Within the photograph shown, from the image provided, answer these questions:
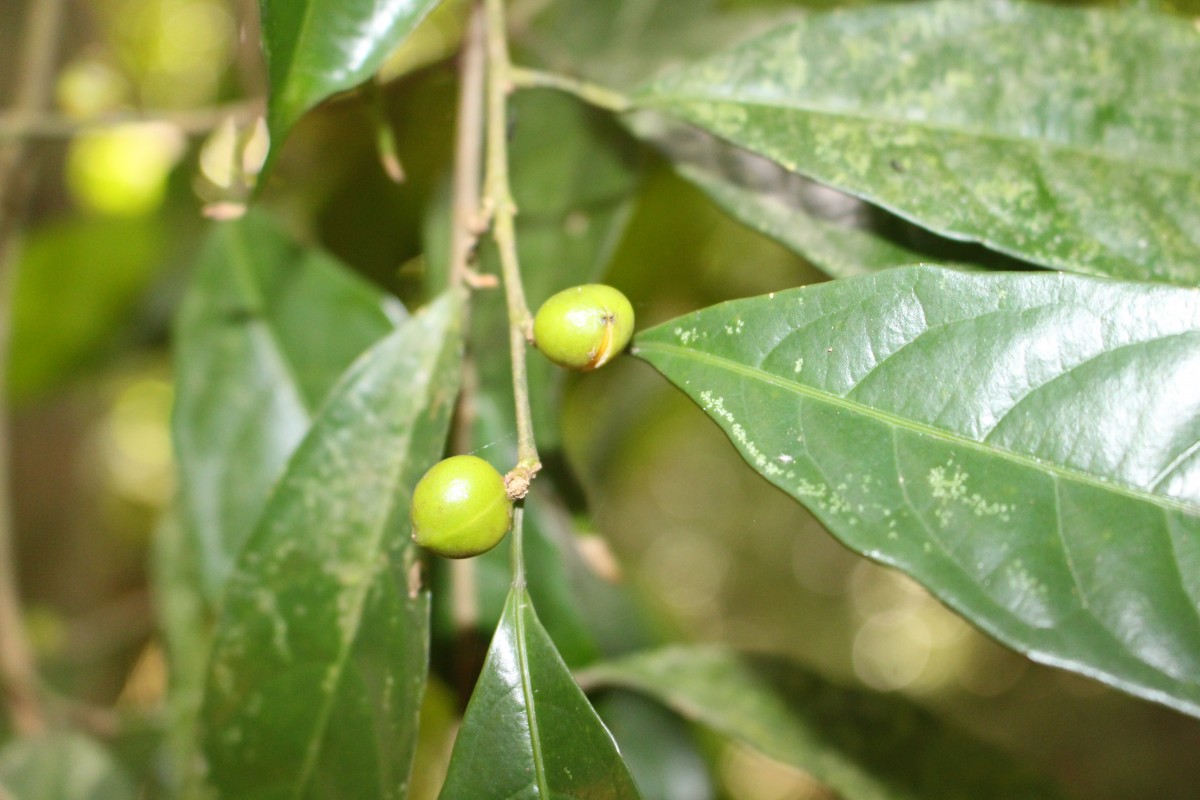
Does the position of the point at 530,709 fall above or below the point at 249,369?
below

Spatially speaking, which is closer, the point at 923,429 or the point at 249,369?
the point at 923,429

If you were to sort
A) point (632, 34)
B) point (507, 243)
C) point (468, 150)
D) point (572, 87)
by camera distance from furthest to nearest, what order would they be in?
point (632, 34) → point (468, 150) → point (572, 87) → point (507, 243)

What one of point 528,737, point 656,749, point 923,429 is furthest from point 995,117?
point 656,749

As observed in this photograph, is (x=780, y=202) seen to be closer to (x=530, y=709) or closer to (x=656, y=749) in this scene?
(x=530, y=709)

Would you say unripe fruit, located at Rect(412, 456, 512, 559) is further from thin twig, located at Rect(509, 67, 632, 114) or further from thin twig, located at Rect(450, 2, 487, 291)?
thin twig, located at Rect(509, 67, 632, 114)

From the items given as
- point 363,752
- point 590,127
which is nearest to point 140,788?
point 363,752

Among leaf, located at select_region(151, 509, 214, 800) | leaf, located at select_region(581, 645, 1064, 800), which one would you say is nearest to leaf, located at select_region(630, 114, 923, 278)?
leaf, located at select_region(581, 645, 1064, 800)

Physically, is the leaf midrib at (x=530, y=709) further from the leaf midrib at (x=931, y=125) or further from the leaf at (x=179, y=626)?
the leaf at (x=179, y=626)
